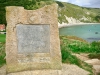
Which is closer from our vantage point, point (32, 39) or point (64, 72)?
point (32, 39)

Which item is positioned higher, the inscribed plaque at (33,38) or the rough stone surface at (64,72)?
the inscribed plaque at (33,38)

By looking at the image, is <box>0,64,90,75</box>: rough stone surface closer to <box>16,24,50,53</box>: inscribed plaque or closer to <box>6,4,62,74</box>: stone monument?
<box>6,4,62,74</box>: stone monument

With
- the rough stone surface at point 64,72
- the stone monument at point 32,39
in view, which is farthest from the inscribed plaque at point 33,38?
the rough stone surface at point 64,72

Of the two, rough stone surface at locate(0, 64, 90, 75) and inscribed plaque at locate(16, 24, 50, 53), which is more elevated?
inscribed plaque at locate(16, 24, 50, 53)

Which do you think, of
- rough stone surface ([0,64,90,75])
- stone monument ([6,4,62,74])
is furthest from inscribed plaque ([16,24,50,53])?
rough stone surface ([0,64,90,75])

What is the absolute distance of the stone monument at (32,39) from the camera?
11.5 metres

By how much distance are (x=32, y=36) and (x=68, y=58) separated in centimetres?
504

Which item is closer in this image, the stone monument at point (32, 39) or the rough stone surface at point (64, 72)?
the stone monument at point (32, 39)

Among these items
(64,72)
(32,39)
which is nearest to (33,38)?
(32,39)

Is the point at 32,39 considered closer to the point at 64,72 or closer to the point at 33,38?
the point at 33,38

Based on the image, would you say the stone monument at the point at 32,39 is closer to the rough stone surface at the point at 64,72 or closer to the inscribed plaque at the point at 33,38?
the inscribed plaque at the point at 33,38

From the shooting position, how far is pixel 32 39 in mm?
11672

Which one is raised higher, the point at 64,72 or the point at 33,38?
the point at 33,38

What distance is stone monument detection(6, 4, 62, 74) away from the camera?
1148cm
